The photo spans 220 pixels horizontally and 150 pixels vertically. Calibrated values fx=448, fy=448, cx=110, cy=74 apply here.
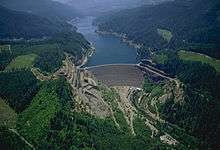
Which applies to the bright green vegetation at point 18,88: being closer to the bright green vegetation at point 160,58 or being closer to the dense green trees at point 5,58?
the dense green trees at point 5,58

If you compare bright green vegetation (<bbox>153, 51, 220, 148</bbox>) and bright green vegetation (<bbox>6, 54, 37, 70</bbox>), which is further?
bright green vegetation (<bbox>6, 54, 37, 70</bbox>)

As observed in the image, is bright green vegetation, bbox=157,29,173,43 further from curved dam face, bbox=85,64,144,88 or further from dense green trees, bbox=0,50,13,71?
dense green trees, bbox=0,50,13,71

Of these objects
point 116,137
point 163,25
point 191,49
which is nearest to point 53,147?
point 116,137

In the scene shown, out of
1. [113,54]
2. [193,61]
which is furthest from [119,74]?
[113,54]

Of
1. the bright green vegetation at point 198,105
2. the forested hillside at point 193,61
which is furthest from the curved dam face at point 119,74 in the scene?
the bright green vegetation at point 198,105

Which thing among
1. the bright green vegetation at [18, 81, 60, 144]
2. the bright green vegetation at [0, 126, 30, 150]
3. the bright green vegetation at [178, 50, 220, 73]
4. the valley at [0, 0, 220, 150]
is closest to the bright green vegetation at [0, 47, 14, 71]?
the valley at [0, 0, 220, 150]

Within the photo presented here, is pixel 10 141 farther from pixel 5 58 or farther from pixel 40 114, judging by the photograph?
pixel 5 58
